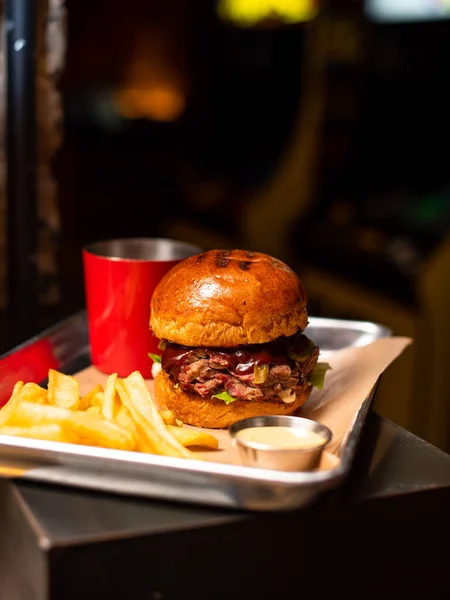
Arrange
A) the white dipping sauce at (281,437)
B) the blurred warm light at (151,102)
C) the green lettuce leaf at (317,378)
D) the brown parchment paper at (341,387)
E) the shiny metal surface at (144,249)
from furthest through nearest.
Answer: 1. the blurred warm light at (151,102)
2. the shiny metal surface at (144,249)
3. the green lettuce leaf at (317,378)
4. the brown parchment paper at (341,387)
5. the white dipping sauce at (281,437)

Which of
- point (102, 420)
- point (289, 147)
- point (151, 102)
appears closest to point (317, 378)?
point (102, 420)

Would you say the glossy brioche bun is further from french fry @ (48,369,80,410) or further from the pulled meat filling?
french fry @ (48,369,80,410)

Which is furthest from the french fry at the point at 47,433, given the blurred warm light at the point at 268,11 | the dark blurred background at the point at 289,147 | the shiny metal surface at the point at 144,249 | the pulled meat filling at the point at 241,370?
the blurred warm light at the point at 268,11

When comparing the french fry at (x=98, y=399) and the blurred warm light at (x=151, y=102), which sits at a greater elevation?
the blurred warm light at (x=151, y=102)

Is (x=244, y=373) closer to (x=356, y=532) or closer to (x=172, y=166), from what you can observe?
(x=356, y=532)

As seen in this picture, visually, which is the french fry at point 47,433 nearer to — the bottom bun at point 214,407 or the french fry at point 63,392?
the french fry at point 63,392

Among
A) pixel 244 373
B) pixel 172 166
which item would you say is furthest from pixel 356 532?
pixel 172 166

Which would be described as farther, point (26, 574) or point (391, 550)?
point (391, 550)
